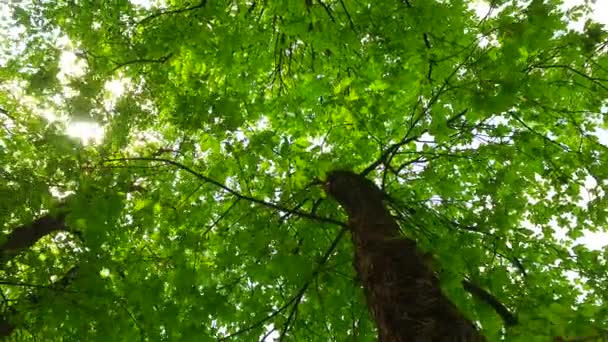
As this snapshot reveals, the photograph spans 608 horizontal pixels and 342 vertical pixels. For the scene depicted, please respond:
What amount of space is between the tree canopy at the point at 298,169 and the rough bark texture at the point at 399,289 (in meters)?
0.26

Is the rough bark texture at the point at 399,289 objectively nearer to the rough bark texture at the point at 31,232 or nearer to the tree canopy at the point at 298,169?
the tree canopy at the point at 298,169

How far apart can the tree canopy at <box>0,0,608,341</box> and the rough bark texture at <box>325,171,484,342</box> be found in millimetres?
258

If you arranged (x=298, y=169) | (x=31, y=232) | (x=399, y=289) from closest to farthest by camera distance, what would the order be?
(x=399, y=289)
(x=298, y=169)
(x=31, y=232)

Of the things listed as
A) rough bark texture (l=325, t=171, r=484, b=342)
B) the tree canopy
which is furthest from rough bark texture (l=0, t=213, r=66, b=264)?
rough bark texture (l=325, t=171, r=484, b=342)

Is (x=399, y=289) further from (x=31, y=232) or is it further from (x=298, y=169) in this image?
(x=31, y=232)

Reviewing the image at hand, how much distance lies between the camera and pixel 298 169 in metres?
4.46

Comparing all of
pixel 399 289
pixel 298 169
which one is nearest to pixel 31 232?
pixel 298 169

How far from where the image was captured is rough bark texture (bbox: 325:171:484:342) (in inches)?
84.9

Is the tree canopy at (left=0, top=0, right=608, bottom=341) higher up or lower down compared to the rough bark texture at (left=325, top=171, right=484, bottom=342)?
higher up

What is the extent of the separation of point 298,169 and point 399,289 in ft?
7.23

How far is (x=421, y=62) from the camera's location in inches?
146

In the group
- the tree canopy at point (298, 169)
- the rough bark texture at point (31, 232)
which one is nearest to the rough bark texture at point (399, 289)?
the tree canopy at point (298, 169)

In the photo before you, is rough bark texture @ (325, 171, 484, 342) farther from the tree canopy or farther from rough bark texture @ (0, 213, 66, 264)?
rough bark texture @ (0, 213, 66, 264)

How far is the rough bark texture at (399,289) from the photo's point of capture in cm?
216
